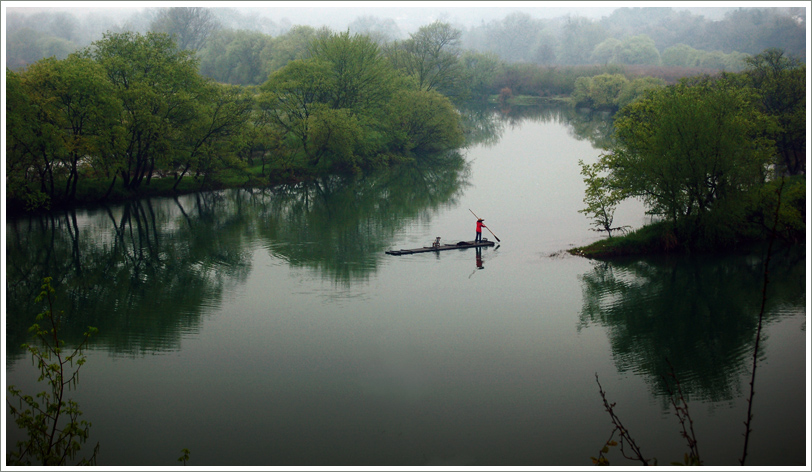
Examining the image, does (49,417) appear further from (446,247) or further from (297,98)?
(297,98)

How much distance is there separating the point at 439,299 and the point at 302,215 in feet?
59.4

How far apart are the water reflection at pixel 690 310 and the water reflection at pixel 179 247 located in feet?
33.5

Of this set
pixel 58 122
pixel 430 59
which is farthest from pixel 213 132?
pixel 430 59

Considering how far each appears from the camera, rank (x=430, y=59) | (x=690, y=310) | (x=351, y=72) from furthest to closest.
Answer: (x=430, y=59) → (x=351, y=72) → (x=690, y=310)

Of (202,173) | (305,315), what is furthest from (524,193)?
(305,315)

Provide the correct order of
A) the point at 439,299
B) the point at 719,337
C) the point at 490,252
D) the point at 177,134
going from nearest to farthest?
1. the point at 719,337
2. the point at 439,299
3. the point at 490,252
4. the point at 177,134

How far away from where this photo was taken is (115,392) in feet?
61.5

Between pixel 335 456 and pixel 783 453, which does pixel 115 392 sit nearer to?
pixel 335 456

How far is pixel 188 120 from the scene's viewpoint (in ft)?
155

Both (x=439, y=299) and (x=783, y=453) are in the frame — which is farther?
(x=439, y=299)

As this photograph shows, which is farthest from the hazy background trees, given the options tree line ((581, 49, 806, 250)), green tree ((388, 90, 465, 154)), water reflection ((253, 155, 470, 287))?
tree line ((581, 49, 806, 250))

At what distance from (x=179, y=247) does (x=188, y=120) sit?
1539cm

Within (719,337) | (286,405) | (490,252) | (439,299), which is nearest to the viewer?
(286,405)

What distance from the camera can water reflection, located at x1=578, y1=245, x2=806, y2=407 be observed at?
66.1 feet
